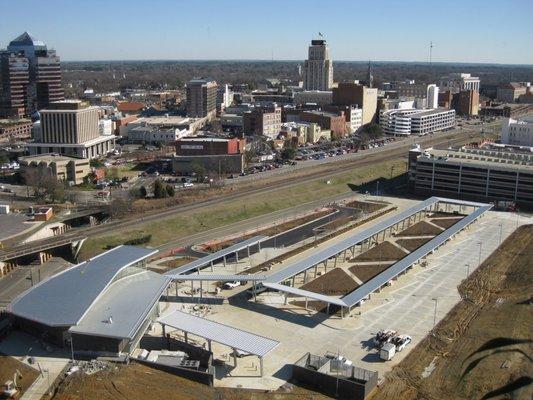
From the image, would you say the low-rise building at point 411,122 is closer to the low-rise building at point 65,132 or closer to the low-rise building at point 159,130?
the low-rise building at point 159,130

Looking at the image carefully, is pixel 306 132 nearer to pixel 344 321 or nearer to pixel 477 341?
pixel 344 321

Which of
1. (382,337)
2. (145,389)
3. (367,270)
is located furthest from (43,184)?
(382,337)

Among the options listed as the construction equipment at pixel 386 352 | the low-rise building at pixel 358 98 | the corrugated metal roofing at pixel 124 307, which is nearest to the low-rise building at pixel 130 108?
the low-rise building at pixel 358 98

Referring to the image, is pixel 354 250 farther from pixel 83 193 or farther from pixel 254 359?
pixel 83 193

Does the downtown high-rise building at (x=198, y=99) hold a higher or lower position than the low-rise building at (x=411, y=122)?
higher

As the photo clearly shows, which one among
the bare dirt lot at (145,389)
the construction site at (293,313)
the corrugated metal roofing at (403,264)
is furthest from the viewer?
the corrugated metal roofing at (403,264)

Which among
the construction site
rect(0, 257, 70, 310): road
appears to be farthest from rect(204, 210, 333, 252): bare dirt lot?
rect(0, 257, 70, 310): road
